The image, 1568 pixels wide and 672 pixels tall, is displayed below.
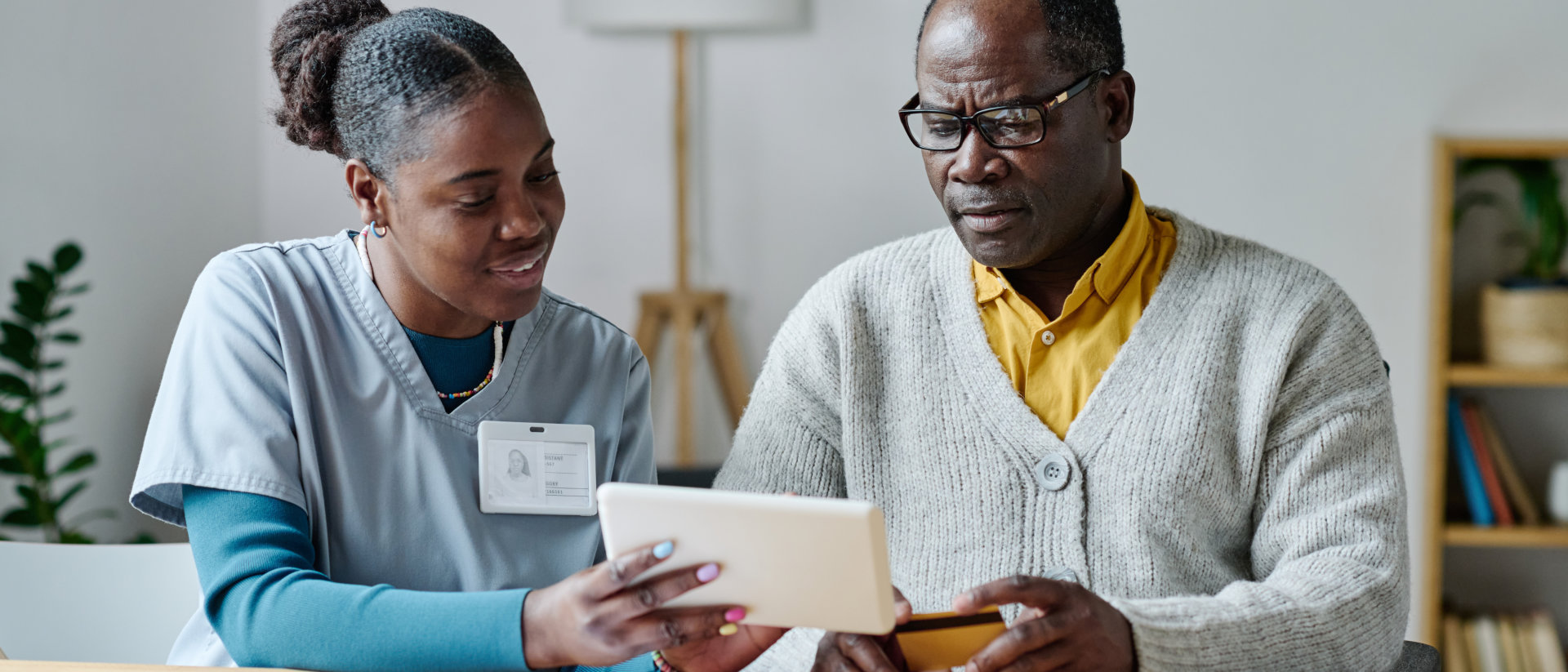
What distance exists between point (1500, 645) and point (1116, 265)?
85.4 inches

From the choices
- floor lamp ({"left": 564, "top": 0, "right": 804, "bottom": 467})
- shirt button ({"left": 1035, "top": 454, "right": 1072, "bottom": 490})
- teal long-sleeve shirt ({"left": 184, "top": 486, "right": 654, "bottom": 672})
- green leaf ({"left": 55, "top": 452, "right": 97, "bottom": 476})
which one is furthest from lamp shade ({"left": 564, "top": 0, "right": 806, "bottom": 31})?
teal long-sleeve shirt ({"left": 184, "top": 486, "right": 654, "bottom": 672})

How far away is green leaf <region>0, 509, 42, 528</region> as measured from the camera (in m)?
2.29

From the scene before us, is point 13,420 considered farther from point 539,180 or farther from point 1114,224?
point 1114,224

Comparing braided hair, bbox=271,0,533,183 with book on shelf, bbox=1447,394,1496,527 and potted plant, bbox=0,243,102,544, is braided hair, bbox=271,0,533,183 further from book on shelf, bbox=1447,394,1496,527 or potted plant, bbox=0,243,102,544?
book on shelf, bbox=1447,394,1496,527

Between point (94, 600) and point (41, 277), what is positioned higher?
point (41, 277)

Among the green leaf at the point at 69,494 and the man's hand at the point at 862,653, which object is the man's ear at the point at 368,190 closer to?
the man's hand at the point at 862,653

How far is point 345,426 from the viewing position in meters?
1.28

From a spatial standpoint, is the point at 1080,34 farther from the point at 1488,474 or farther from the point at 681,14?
the point at 1488,474

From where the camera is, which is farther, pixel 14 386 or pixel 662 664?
pixel 14 386

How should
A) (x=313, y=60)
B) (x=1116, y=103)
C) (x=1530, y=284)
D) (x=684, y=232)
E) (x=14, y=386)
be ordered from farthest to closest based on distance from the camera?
1. (x=684, y=232)
2. (x=1530, y=284)
3. (x=14, y=386)
4. (x=1116, y=103)
5. (x=313, y=60)

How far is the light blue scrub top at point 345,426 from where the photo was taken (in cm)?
120

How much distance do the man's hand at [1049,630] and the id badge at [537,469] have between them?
→ 1.60ft

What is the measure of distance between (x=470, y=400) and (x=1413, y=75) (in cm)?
270

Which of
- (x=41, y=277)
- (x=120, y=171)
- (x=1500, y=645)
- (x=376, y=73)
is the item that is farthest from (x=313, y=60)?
(x=1500, y=645)
